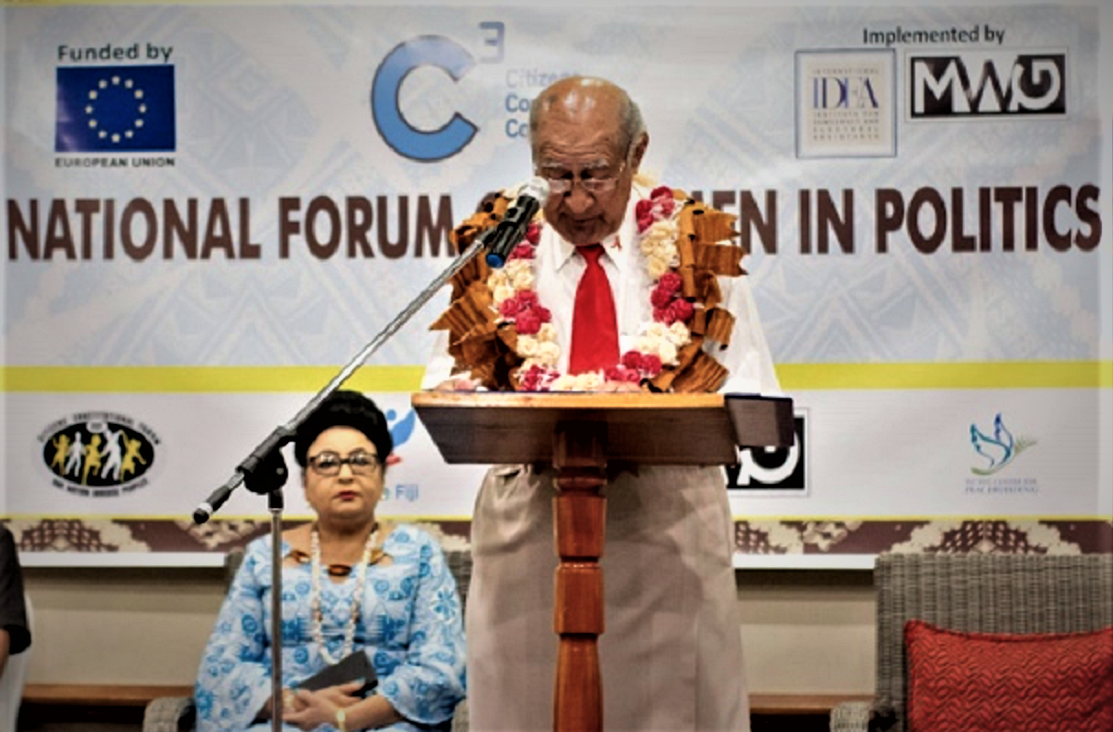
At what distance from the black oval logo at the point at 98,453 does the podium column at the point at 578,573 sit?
2.88 meters

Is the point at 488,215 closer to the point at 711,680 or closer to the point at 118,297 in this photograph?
the point at 711,680

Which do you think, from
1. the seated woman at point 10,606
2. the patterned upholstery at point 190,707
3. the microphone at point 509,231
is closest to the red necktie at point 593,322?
the microphone at point 509,231

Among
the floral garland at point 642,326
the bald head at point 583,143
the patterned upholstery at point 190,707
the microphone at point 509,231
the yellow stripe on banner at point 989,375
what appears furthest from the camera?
the yellow stripe on banner at point 989,375

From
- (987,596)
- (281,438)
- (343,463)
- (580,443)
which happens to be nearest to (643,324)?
(580,443)

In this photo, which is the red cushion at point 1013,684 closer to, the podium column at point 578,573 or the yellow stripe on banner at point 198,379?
the yellow stripe on banner at point 198,379

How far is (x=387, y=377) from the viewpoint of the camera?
560 cm

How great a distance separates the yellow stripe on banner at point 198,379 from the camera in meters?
5.60

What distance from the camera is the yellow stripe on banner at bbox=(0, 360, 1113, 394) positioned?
545cm

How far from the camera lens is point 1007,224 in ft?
17.9

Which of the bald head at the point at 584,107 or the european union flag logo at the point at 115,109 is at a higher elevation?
the european union flag logo at the point at 115,109

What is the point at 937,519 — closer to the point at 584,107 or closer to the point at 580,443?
the point at 584,107

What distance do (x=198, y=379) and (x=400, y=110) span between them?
103 centimetres

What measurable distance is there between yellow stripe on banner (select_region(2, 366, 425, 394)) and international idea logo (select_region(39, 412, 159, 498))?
4.1 inches

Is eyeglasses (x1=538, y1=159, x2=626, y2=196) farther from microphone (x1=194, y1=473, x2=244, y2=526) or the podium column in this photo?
microphone (x1=194, y1=473, x2=244, y2=526)
